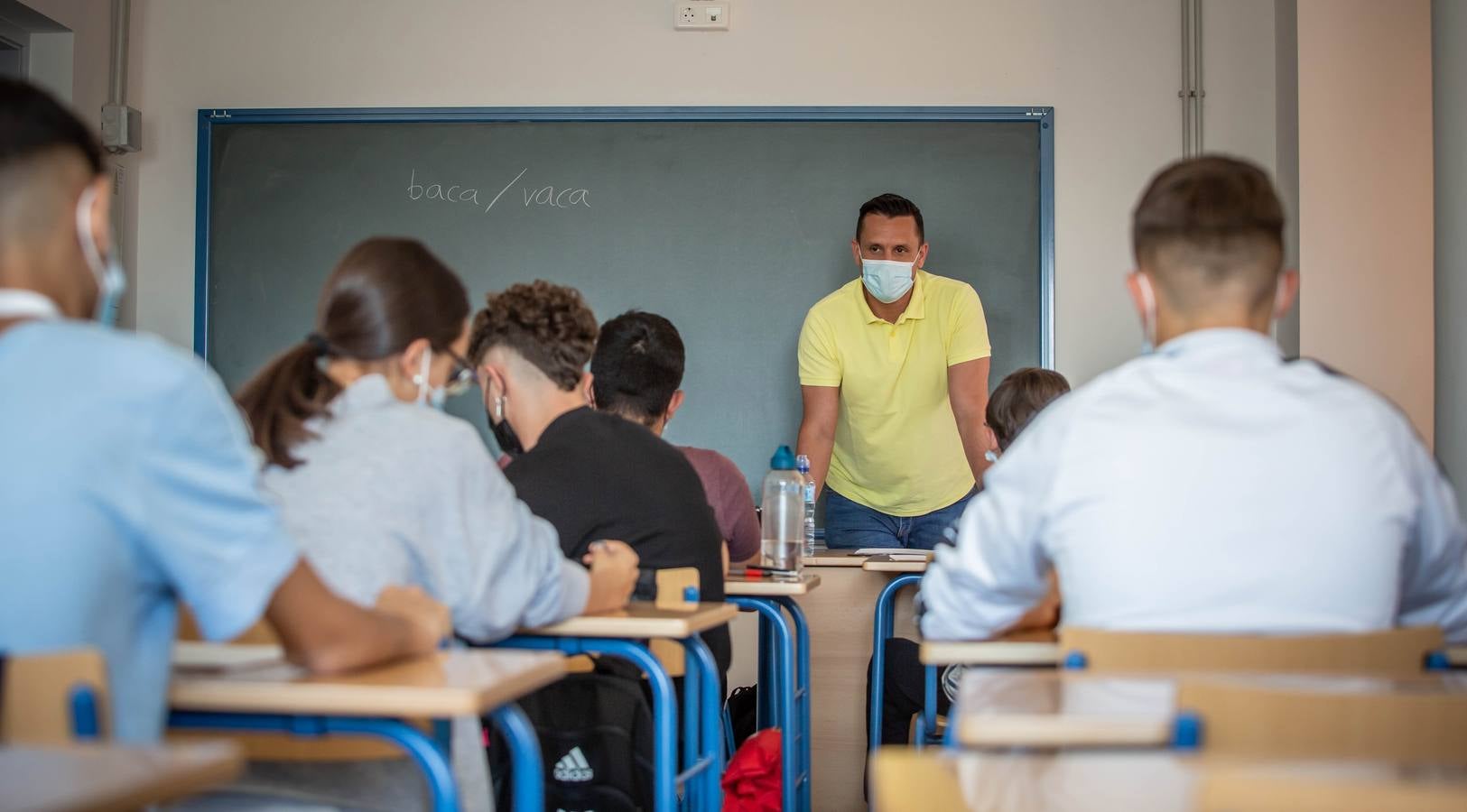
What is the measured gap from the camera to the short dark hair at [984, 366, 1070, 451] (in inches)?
117

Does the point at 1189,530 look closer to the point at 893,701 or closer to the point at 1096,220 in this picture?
the point at 893,701

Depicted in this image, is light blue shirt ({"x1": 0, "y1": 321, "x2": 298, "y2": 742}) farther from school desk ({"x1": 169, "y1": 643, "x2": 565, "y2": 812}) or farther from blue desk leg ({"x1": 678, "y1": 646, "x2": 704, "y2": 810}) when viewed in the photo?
blue desk leg ({"x1": 678, "y1": 646, "x2": 704, "y2": 810})

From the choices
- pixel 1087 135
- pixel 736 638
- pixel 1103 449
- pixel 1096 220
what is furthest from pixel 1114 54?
pixel 1103 449

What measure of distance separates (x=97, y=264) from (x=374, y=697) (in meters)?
0.47

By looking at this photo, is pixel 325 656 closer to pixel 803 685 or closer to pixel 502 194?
pixel 803 685

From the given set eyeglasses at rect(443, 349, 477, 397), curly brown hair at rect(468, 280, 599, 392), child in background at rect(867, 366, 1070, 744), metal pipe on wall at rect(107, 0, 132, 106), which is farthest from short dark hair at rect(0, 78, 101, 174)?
metal pipe on wall at rect(107, 0, 132, 106)

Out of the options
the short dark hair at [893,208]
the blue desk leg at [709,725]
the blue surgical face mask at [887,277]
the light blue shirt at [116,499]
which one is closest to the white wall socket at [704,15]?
the short dark hair at [893,208]

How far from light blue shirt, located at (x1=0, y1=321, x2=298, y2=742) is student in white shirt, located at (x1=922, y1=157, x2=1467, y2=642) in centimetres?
88

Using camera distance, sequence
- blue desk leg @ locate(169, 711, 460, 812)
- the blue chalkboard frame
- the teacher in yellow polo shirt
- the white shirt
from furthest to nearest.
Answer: the blue chalkboard frame → the teacher in yellow polo shirt → the white shirt → blue desk leg @ locate(169, 711, 460, 812)

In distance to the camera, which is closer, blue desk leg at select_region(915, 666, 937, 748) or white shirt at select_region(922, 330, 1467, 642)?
white shirt at select_region(922, 330, 1467, 642)

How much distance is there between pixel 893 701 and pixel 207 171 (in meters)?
3.01

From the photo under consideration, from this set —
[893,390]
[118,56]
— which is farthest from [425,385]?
[118,56]

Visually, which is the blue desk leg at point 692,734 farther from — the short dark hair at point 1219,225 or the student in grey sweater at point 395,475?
the short dark hair at point 1219,225

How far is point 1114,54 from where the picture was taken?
4586 mm
